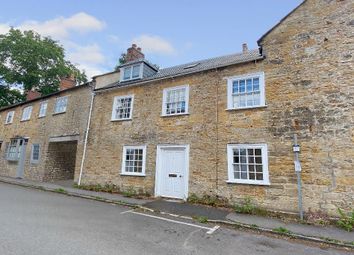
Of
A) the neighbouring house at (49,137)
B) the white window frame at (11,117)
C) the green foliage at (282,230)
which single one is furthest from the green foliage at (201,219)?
the white window frame at (11,117)

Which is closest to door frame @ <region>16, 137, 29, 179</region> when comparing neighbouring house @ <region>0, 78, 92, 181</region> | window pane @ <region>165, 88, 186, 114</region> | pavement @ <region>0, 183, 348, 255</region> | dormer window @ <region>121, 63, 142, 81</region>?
neighbouring house @ <region>0, 78, 92, 181</region>

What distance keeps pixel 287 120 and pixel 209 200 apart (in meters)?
4.90

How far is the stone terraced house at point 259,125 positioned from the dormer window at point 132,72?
162 cm

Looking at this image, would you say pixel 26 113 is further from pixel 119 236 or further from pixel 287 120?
pixel 287 120

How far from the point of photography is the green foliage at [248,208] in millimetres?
9043

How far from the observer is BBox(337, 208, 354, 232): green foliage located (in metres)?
7.42

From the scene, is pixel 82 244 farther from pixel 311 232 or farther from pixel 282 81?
pixel 282 81

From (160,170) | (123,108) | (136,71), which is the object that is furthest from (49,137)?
(160,170)

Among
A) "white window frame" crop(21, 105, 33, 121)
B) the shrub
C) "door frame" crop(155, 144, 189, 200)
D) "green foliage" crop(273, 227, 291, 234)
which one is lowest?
"green foliage" crop(273, 227, 291, 234)

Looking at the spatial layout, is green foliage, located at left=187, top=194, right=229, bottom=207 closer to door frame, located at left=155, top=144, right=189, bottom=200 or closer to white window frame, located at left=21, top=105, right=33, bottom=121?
door frame, located at left=155, top=144, right=189, bottom=200

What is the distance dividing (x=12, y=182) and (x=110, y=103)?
9.28m

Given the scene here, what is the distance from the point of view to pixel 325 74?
9484 millimetres

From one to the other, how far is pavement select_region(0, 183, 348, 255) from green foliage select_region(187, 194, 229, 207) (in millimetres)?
2408

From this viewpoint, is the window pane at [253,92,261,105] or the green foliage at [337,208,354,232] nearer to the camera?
the green foliage at [337,208,354,232]
